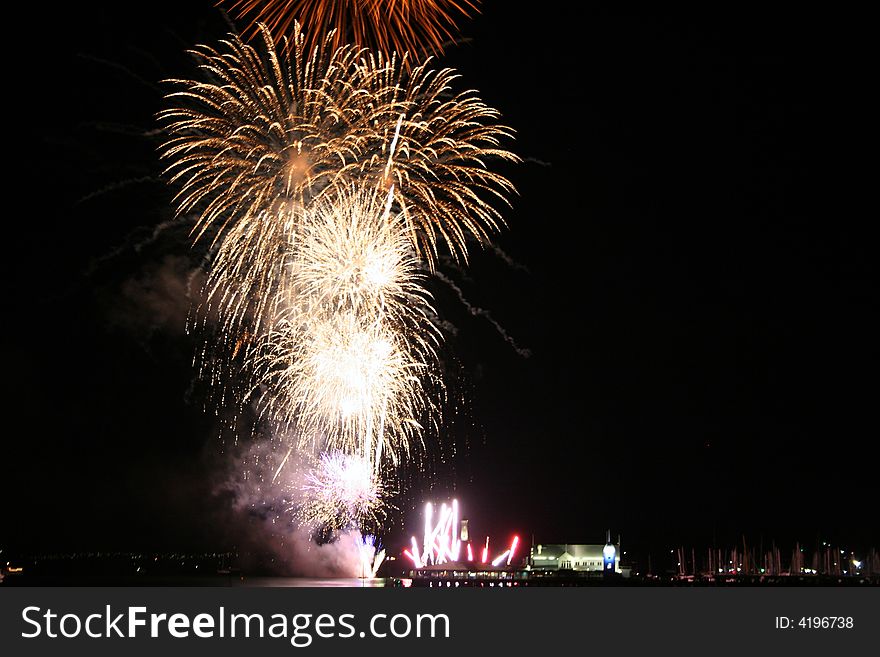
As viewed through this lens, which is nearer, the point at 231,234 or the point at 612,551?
the point at 231,234

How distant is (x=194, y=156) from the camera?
30.3 metres

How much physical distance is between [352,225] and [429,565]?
54633 mm

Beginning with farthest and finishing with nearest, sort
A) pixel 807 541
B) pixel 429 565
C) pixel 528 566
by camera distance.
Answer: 1. pixel 807 541
2. pixel 528 566
3. pixel 429 565

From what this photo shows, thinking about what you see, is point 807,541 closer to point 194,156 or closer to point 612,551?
point 612,551

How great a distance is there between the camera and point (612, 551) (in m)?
75.9

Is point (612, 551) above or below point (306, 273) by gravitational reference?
below

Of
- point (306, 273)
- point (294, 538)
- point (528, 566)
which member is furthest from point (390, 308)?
point (294, 538)

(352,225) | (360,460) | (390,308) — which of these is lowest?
(360,460)
